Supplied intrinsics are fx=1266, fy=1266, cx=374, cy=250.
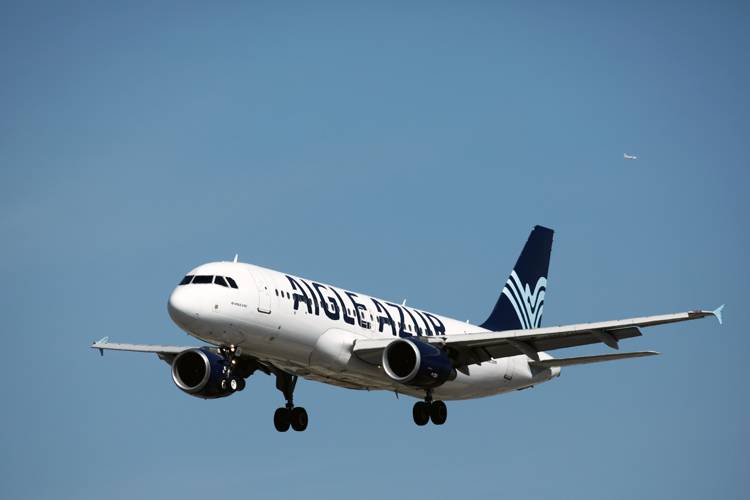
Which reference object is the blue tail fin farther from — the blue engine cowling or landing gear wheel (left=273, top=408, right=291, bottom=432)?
the blue engine cowling

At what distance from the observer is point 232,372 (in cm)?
3969

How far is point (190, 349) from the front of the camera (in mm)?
42844

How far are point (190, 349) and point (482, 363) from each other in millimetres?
10462

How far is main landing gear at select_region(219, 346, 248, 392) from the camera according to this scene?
38656 mm

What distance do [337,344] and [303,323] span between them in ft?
5.22

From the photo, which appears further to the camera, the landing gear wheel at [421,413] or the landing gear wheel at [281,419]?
the landing gear wheel at [281,419]

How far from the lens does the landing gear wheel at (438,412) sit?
43.8m

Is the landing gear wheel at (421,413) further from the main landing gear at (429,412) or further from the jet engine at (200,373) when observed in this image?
the jet engine at (200,373)

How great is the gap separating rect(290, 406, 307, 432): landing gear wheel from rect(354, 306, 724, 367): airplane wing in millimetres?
4575

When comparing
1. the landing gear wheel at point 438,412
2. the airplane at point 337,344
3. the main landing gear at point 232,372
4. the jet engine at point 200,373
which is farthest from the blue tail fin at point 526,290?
the main landing gear at point 232,372

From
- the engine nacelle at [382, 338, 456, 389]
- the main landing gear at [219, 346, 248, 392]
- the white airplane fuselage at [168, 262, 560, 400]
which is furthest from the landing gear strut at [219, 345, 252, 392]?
the engine nacelle at [382, 338, 456, 389]

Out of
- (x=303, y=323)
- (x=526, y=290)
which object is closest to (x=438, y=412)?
(x=303, y=323)

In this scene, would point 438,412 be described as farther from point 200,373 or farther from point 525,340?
point 200,373

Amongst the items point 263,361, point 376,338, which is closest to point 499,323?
point 376,338
